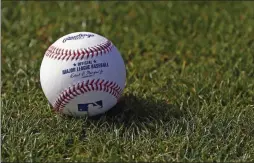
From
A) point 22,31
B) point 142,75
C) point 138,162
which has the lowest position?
point 138,162

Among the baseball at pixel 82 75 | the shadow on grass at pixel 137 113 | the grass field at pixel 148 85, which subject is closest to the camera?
the grass field at pixel 148 85

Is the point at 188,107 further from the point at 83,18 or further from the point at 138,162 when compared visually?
the point at 83,18

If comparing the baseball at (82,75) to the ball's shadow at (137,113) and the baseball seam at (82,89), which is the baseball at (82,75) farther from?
the ball's shadow at (137,113)

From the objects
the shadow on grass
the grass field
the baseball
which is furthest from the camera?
the shadow on grass

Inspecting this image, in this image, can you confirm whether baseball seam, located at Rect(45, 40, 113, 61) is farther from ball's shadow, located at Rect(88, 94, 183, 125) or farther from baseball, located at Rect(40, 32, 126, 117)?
ball's shadow, located at Rect(88, 94, 183, 125)

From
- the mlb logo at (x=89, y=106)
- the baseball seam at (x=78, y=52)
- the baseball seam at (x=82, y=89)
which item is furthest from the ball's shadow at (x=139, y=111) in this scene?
the baseball seam at (x=78, y=52)

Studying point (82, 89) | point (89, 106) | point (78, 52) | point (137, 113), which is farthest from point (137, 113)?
point (78, 52)

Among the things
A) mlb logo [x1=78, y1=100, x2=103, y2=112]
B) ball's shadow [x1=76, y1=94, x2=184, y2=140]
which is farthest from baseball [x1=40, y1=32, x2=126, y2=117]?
ball's shadow [x1=76, y1=94, x2=184, y2=140]

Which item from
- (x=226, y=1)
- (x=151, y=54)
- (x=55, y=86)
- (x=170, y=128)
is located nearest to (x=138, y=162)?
(x=170, y=128)
